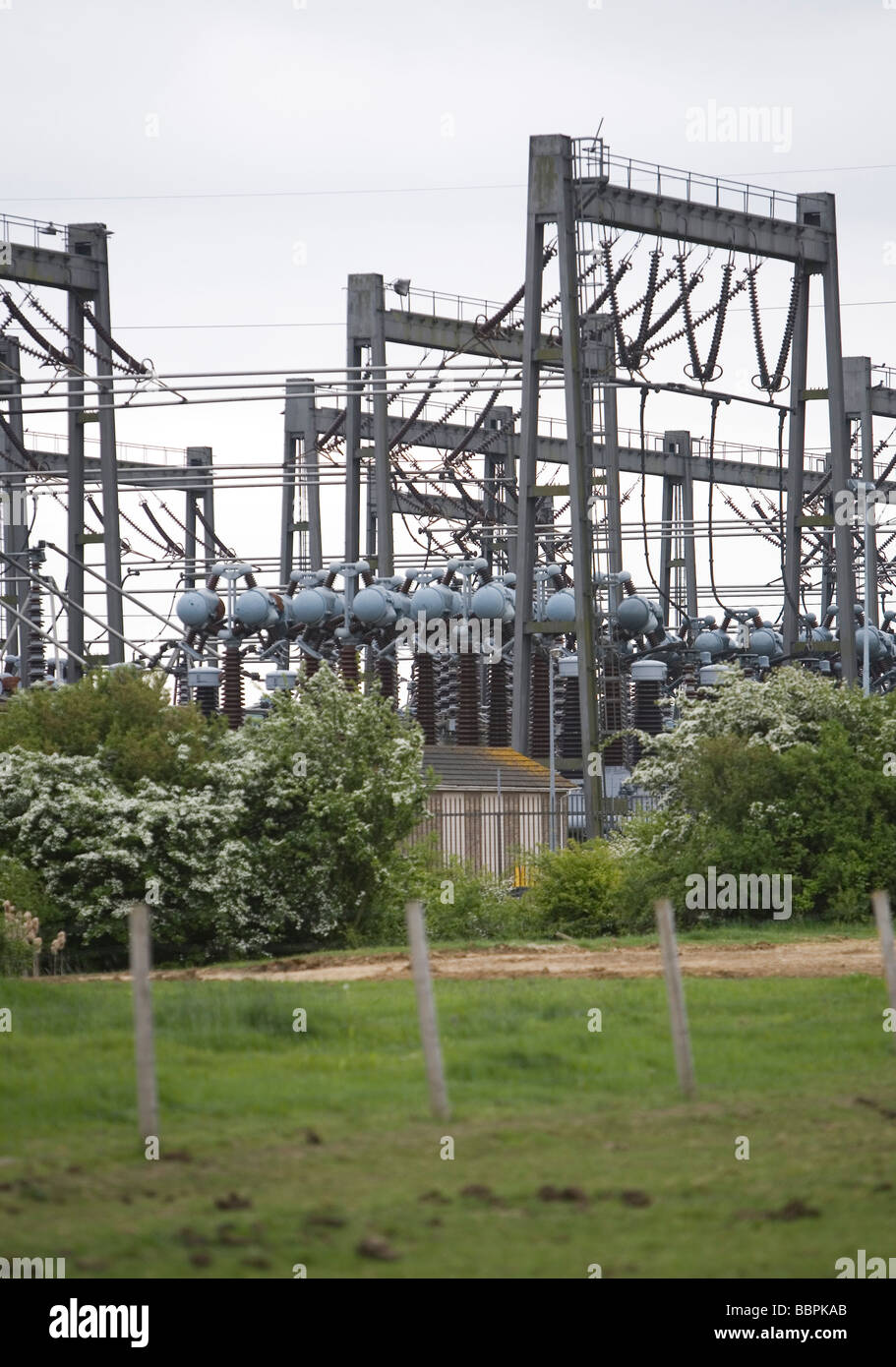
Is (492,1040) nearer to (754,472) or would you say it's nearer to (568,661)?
(568,661)

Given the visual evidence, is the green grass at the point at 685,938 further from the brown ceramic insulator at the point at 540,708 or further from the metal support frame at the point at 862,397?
the metal support frame at the point at 862,397

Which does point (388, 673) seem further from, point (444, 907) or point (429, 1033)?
point (429, 1033)

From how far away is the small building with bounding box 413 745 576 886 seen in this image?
39344mm

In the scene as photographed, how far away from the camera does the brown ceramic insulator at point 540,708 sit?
5424 centimetres

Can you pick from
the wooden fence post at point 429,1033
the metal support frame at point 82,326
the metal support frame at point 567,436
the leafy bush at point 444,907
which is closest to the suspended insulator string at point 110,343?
the metal support frame at point 82,326

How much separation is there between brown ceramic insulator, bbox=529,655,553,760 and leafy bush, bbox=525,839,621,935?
70.1 feet

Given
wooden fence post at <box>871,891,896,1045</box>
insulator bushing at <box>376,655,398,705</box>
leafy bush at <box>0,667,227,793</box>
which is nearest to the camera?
wooden fence post at <box>871,891,896,1045</box>

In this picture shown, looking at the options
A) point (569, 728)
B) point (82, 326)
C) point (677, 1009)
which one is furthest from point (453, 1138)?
point (569, 728)

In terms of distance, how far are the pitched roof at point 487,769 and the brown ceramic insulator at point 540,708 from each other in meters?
9.05

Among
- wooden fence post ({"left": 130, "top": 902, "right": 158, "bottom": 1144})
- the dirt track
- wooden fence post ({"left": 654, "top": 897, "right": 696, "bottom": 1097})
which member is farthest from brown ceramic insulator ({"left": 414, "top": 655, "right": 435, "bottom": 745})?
wooden fence post ({"left": 130, "top": 902, "right": 158, "bottom": 1144})

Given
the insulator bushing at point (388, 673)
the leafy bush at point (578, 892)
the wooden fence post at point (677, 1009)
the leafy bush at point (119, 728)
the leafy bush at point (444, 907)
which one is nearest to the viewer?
the wooden fence post at point (677, 1009)

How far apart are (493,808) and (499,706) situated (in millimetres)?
17953

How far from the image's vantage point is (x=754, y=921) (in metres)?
30.5

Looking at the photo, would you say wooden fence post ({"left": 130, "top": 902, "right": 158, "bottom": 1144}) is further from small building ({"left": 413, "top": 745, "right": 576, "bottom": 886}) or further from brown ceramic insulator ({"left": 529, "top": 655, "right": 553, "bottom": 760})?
brown ceramic insulator ({"left": 529, "top": 655, "right": 553, "bottom": 760})
